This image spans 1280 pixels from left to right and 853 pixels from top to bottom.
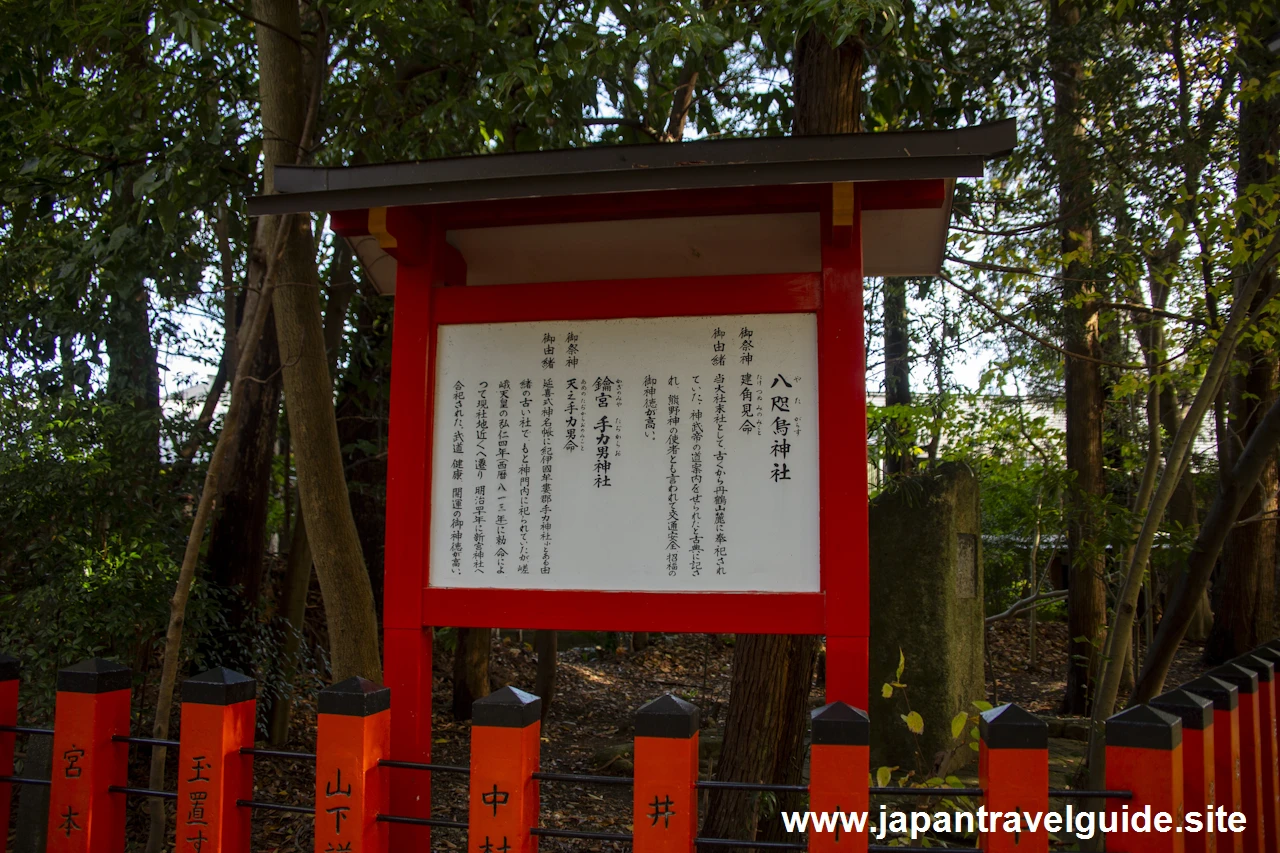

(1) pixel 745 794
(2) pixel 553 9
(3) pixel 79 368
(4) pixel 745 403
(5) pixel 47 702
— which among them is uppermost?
(2) pixel 553 9

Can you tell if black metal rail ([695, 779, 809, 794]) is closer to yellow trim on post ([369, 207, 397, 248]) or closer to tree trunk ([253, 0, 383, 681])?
yellow trim on post ([369, 207, 397, 248])

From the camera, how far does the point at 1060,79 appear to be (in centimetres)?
687

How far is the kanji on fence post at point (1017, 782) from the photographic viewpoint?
2.41m

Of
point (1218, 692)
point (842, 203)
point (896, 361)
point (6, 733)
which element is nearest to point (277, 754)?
point (6, 733)

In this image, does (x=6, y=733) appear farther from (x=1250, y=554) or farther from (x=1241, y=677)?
(x=1250, y=554)

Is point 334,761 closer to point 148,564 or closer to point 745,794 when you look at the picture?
point 745,794

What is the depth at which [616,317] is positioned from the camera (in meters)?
3.46

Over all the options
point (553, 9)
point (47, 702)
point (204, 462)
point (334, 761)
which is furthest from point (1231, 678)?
point (204, 462)

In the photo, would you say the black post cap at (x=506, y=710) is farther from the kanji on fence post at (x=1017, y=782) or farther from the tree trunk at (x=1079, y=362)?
the tree trunk at (x=1079, y=362)

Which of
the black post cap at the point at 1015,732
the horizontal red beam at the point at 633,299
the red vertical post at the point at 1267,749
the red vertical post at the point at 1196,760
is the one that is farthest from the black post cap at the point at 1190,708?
the horizontal red beam at the point at 633,299

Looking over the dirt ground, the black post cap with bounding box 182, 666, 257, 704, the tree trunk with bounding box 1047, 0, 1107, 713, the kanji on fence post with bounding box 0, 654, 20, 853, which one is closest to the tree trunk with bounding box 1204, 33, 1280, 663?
the dirt ground

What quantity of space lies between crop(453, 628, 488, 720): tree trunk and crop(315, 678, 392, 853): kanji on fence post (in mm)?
5795

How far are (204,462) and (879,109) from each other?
5.21m

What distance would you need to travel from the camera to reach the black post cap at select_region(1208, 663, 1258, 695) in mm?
3113
